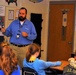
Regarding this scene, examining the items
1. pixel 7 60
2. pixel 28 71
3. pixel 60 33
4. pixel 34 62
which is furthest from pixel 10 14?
pixel 7 60

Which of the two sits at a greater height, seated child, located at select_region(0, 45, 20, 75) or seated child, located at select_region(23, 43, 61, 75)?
seated child, located at select_region(0, 45, 20, 75)

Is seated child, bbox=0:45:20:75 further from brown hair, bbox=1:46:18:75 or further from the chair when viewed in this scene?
the chair

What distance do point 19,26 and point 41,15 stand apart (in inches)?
102

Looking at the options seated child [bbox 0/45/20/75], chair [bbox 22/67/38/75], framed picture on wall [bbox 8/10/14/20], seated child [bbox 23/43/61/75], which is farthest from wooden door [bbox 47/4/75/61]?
seated child [bbox 0/45/20/75]

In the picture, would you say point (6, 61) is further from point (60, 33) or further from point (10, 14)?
point (60, 33)

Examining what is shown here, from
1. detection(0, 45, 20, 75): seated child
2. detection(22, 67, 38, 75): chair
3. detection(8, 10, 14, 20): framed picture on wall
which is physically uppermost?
detection(8, 10, 14, 20): framed picture on wall

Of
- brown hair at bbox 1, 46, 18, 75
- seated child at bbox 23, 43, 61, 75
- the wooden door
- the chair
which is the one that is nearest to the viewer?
brown hair at bbox 1, 46, 18, 75

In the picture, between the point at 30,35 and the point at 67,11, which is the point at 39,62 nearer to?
the point at 30,35

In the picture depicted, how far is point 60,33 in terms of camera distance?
702 cm

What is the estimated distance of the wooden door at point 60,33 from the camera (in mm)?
6836

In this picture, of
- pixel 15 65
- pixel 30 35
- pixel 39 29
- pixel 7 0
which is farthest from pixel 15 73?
pixel 39 29

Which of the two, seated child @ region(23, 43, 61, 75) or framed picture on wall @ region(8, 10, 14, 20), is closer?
seated child @ region(23, 43, 61, 75)

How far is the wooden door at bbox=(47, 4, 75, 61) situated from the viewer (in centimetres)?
684

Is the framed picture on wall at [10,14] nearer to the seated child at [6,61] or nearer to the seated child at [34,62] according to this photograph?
the seated child at [34,62]
